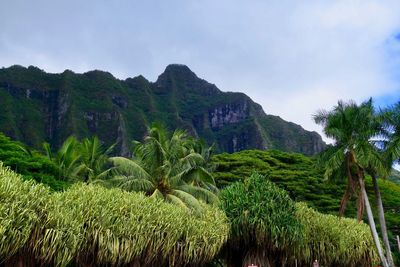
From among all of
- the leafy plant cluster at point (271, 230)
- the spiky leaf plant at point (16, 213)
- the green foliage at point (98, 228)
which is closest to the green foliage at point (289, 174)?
the leafy plant cluster at point (271, 230)

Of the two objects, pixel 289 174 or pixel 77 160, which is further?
pixel 289 174

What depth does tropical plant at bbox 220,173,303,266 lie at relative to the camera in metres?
23.7

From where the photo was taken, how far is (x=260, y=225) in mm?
23391

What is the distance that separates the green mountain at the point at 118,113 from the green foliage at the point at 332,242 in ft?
307

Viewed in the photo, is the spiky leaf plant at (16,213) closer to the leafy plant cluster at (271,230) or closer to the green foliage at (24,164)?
the green foliage at (24,164)

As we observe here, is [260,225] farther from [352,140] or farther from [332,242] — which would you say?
[352,140]

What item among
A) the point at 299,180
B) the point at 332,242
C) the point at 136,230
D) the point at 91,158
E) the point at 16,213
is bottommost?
the point at 332,242

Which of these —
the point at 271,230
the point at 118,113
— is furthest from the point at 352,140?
the point at 118,113

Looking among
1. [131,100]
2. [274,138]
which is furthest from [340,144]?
[131,100]

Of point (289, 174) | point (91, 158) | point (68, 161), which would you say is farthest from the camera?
point (289, 174)

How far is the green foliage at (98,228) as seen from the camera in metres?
14.8

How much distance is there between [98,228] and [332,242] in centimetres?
1634

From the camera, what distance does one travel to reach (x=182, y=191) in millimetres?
25938

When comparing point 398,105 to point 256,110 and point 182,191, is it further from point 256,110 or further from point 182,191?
point 256,110
